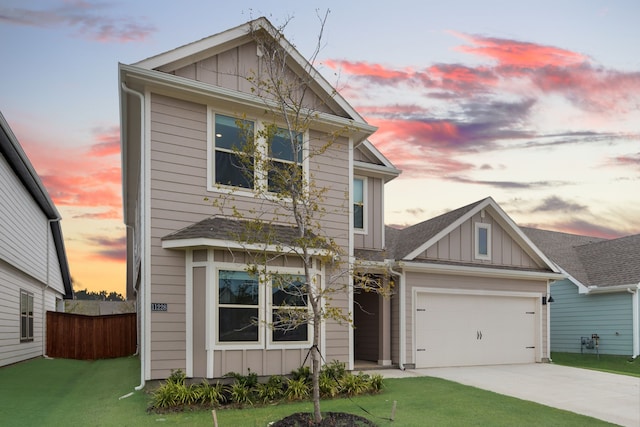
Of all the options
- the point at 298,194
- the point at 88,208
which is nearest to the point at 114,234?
the point at 88,208

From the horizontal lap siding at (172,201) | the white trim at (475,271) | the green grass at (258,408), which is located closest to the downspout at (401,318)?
the white trim at (475,271)

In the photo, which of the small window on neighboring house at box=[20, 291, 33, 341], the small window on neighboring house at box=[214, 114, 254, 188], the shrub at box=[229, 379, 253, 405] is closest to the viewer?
the shrub at box=[229, 379, 253, 405]

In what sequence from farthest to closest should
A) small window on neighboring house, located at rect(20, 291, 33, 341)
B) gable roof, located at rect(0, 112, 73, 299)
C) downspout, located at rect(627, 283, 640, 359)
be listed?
downspout, located at rect(627, 283, 640, 359) → small window on neighboring house, located at rect(20, 291, 33, 341) → gable roof, located at rect(0, 112, 73, 299)

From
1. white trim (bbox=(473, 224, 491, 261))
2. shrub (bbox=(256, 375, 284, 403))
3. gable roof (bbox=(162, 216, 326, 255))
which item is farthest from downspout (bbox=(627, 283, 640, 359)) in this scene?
shrub (bbox=(256, 375, 284, 403))

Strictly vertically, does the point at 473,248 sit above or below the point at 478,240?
below

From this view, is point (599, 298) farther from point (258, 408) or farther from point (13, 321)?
point (13, 321)

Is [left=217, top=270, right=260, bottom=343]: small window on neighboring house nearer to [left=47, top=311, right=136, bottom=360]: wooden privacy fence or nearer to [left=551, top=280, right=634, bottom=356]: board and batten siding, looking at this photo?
[left=47, top=311, right=136, bottom=360]: wooden privacy fence

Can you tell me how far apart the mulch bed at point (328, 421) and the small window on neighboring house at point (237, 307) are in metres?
2.67

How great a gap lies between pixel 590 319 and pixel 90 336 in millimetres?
17469

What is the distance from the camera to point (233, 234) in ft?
24.2

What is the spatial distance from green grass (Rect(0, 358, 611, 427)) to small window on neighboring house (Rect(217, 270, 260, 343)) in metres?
1.55

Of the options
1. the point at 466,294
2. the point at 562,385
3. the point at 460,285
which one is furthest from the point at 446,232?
the point at 562,385

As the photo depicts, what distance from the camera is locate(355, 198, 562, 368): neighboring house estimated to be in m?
13.2

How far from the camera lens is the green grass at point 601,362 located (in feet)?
49.3
